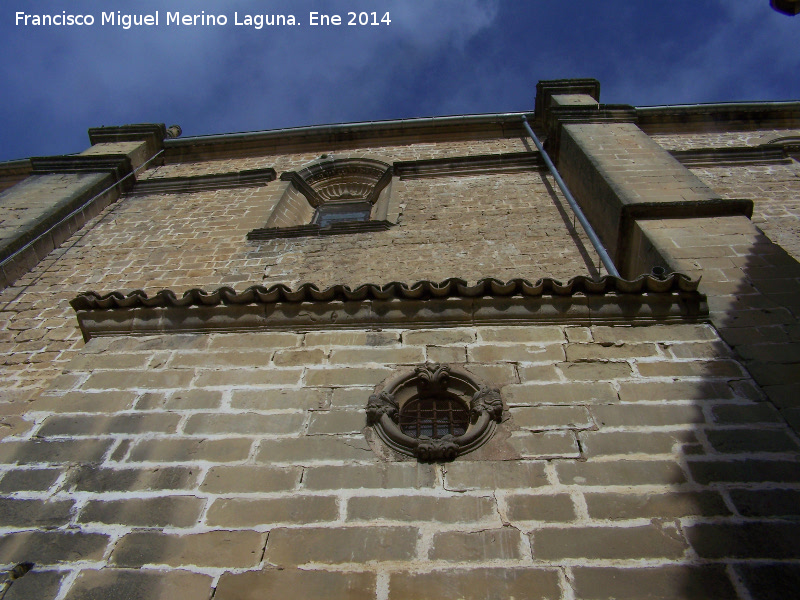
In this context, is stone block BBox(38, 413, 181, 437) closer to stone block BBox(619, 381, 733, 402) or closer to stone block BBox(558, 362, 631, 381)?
stone block BBox(558, 362, 631, 381)

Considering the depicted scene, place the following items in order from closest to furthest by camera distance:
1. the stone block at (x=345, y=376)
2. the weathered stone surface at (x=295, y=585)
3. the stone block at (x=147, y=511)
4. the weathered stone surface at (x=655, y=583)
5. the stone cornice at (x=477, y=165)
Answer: the weathered stone surface at (x=655, y=583) → the weathered stone surface at (x=295, y=585) → the stone block at (x=147, y=511) → the stone block at (x=345, y=376) → the stone cornice at (x=477, y=165)

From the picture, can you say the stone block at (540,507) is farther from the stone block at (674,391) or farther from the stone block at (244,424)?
the stone block at (244,424)

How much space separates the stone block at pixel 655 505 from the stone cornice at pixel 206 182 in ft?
25.7

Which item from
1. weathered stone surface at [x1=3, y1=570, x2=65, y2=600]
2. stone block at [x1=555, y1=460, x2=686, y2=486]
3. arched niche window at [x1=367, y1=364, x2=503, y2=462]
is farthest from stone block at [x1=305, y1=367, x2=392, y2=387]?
weathered stone surface at [x1=3, y1=570, x2=65, y2=600]

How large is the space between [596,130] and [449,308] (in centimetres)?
558

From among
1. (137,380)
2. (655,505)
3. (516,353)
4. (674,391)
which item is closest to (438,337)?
(516,353)

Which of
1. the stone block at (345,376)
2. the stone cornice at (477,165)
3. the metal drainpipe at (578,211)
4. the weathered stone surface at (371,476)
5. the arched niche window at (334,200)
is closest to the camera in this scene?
the weathered stone surface at (371,476)

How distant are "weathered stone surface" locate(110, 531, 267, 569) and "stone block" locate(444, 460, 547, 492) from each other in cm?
97

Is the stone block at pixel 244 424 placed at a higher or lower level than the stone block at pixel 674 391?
lower

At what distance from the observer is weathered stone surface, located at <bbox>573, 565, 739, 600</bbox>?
2.34 metres

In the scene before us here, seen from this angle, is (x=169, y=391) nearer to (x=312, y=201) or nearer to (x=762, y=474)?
(x=762, y=474)

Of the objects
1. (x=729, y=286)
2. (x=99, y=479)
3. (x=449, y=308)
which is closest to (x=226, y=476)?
(x=99, y=479)

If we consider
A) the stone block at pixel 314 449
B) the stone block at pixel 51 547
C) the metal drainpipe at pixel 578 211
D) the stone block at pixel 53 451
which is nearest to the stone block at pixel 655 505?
the stone block at pixel 314 449

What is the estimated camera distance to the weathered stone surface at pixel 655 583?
2.34 m
